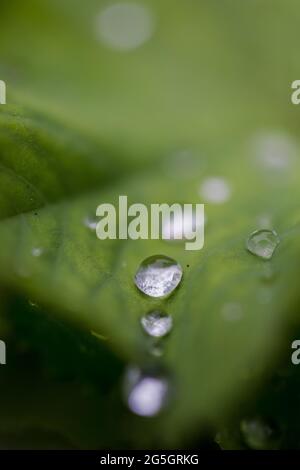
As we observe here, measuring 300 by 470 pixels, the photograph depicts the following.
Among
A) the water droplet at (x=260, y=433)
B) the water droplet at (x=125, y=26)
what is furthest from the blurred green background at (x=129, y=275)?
the water droplet at (x=125, y=26)

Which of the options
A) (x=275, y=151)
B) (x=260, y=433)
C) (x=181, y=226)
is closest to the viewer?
(x=260, y=433)

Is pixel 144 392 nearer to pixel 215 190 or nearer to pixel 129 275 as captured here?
pixel 129 275

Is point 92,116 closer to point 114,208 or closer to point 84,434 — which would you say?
point 114,208

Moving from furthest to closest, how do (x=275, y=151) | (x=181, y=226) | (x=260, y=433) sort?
1. (x=275, y=151)
2. (x=181, y=226)
3. (x=260, y=433)

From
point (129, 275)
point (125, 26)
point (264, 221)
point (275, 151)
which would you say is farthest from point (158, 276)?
point (125, 26)

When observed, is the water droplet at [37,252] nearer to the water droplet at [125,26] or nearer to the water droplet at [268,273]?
the water droplet at [268,273]

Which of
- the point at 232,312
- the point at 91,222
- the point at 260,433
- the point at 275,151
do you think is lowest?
the point at 260,433
